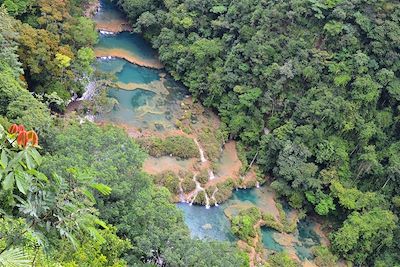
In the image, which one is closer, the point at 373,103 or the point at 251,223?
the point at 251,223

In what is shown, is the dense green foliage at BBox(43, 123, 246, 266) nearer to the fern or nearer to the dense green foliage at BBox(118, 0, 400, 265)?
the dense green foliage at BBox(118, 0, 400, 265)

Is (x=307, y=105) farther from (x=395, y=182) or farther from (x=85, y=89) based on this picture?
(x=85, y=89)

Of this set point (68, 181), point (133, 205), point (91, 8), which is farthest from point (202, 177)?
point (68, 181)

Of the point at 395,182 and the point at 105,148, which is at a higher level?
the point at 105,148

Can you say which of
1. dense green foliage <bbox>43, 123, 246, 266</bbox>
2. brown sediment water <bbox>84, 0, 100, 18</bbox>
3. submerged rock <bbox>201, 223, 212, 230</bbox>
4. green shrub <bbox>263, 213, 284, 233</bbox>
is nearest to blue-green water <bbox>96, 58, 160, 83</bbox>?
brown sediment water <bbox>84, 0, 100, 18</bbox>

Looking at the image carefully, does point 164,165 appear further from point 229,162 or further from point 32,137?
point 32,137

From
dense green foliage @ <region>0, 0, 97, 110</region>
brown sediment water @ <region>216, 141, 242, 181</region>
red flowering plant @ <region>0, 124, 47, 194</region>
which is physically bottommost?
brown sediment water @ <region>216, 141, 242, 181</region>

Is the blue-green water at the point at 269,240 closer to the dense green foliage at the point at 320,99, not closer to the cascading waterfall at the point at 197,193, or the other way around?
the dense green foliage at the point at 320,99

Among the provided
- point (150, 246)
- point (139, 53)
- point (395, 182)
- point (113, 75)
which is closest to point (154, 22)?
point (139, 53)
